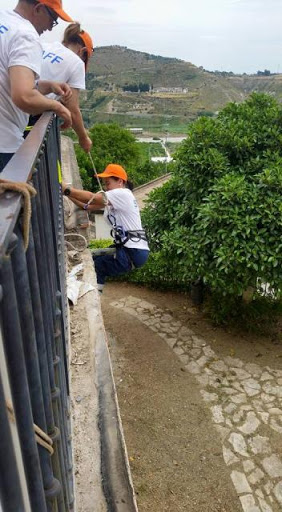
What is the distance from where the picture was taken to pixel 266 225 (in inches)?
233

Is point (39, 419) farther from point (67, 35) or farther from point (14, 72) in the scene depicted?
point (67, 35)

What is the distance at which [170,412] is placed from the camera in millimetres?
5926

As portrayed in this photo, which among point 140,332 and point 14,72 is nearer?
point 14,72

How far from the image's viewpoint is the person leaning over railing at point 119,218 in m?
A: 4.94

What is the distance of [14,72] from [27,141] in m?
1.05

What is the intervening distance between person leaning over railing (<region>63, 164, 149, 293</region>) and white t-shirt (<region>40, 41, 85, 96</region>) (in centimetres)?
144

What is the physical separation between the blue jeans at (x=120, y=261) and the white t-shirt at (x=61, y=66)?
233cm

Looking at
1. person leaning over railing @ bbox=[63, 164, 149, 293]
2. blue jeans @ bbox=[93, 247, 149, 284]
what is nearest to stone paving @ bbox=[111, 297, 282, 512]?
blue jeans @ bbox=[93, 247, 149, 284]

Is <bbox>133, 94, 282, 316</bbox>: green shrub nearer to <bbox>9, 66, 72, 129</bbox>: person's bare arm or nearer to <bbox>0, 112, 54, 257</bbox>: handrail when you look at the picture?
<bbox>9, 66, 72, 129</bbox>: person's bare arm

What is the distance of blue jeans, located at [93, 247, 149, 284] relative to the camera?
5422 millimetres

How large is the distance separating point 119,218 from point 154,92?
4545 inches

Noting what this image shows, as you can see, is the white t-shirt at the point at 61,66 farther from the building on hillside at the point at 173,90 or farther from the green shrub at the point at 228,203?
the building on hillside at the point at 173,90

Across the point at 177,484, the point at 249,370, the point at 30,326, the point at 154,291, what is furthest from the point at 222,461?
the point at 30,326

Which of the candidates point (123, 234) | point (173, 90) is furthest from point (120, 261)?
point (173, 90)
